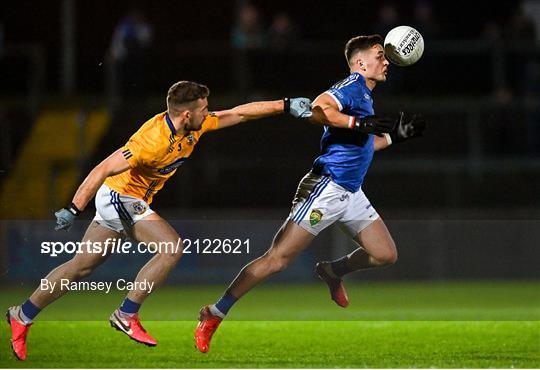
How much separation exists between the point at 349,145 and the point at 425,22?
Result: 7.96 meters

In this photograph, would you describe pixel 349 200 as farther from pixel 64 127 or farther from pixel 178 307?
pixel 64 127

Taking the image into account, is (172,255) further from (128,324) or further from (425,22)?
(425,22)

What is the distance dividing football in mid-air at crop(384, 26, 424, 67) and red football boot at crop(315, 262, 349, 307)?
1.55 meters

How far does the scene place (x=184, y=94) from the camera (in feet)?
28.7

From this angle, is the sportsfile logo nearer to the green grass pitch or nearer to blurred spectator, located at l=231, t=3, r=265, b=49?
the green grass pitch

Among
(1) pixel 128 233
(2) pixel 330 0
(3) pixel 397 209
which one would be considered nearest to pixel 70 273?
(1) pixel 128 233

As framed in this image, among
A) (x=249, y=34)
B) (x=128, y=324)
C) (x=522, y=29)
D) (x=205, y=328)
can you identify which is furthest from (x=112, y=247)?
(x=522, y=29)

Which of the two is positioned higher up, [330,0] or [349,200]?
[330,0]

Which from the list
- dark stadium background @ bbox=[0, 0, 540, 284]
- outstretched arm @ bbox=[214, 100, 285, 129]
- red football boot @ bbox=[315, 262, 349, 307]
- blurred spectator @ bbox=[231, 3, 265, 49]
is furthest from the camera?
blurred spectator @ bbox=[231, 3, 265, 49]

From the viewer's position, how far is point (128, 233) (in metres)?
8.92

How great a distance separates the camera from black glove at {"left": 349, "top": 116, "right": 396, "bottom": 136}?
8.83 meters

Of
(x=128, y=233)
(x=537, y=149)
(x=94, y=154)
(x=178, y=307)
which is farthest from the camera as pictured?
(x=537, y=149)

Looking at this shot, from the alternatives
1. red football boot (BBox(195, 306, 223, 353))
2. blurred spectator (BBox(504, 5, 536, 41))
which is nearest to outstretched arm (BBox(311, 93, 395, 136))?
red football boot (BBox(195, 306, 223, 353))

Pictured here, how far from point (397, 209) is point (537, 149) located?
190cm
